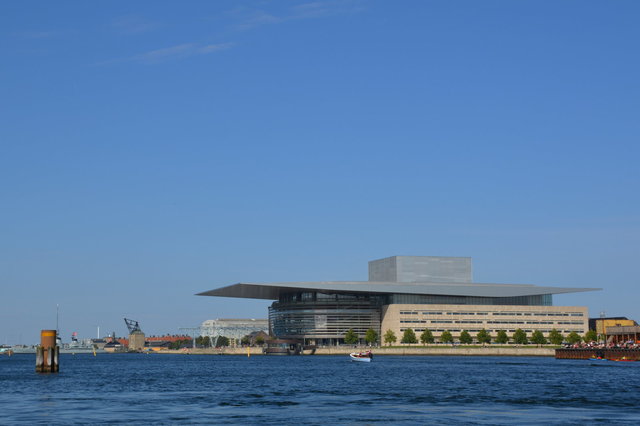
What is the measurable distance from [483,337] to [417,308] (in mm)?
16687

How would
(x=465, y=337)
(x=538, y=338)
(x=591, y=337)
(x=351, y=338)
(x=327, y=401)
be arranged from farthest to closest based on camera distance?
(x=351, y=338) < (x=591, y=337) < (x=538, y=338) < (x=465, y=337) < (x=327, y=401)

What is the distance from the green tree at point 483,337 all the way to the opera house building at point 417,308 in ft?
31.0

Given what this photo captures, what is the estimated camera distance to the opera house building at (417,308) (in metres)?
183

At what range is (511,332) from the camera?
185 metres

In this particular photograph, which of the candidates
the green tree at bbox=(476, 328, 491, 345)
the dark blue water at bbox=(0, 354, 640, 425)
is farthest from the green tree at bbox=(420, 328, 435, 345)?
the dark blue water at bbox=(0, 354, 640, 425)

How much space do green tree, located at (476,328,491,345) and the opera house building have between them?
9443mm

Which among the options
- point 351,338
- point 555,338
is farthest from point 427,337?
point 555,338

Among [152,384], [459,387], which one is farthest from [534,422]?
[152,384]

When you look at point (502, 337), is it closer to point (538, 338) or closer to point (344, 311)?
point (538, 338)

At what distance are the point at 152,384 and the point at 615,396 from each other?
31745mm

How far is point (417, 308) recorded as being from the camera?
183 meters

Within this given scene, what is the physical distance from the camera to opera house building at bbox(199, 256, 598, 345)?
18325cm

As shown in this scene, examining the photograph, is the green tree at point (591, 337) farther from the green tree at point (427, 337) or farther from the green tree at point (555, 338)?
the green tree at point (427, 337)

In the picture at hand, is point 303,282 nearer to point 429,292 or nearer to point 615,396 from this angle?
point 429,292
